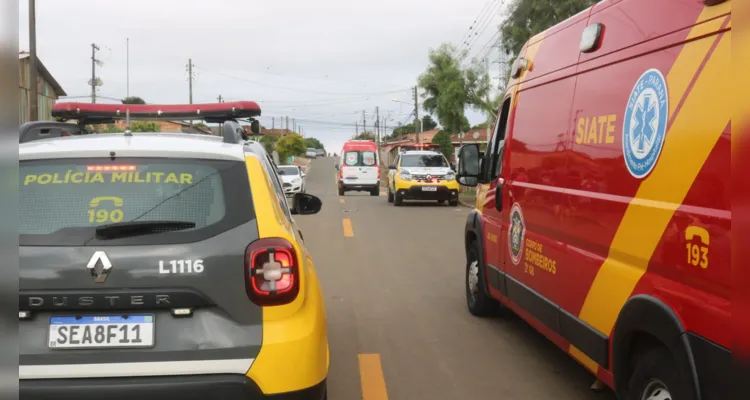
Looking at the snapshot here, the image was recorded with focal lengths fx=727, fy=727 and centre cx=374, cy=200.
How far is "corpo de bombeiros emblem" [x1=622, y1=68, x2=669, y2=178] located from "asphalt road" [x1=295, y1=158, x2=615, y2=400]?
77.7 inches

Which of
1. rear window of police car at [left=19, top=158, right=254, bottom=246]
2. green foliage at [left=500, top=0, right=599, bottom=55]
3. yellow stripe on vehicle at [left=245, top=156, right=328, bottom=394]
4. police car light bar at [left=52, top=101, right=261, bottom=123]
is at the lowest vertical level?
yellow stripe on vehicle at [left=245, top=156, right=328, bottom=394]

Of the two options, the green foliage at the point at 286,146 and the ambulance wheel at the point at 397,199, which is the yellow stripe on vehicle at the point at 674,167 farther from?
the green foliage at the point at 286,146

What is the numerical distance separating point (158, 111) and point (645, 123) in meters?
6.02

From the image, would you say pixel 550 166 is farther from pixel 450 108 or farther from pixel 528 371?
pixel 450 108

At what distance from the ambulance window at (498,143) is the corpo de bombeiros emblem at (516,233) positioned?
2.23 feet

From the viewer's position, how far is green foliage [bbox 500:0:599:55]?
21.3 meters

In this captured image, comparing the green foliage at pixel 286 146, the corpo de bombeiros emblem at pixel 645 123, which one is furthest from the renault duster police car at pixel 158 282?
the green foliage at pixel 286 146

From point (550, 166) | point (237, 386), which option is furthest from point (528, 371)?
point (237, 386)

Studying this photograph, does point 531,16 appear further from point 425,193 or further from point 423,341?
point 423,341

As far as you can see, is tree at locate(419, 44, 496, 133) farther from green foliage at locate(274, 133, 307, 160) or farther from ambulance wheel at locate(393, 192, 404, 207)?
green foliage at locate(274, 133, 307, 160)

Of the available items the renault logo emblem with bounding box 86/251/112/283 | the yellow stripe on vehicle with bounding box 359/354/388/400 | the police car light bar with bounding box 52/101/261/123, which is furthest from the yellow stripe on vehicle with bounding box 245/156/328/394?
the police car light bar with bounding box 52/101/261/123

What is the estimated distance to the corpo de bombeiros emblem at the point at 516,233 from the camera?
217 inches

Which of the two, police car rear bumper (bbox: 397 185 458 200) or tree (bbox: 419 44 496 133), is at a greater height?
tree (bbox: 419 44 496 133)

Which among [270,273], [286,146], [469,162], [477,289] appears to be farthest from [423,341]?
[286,146]
